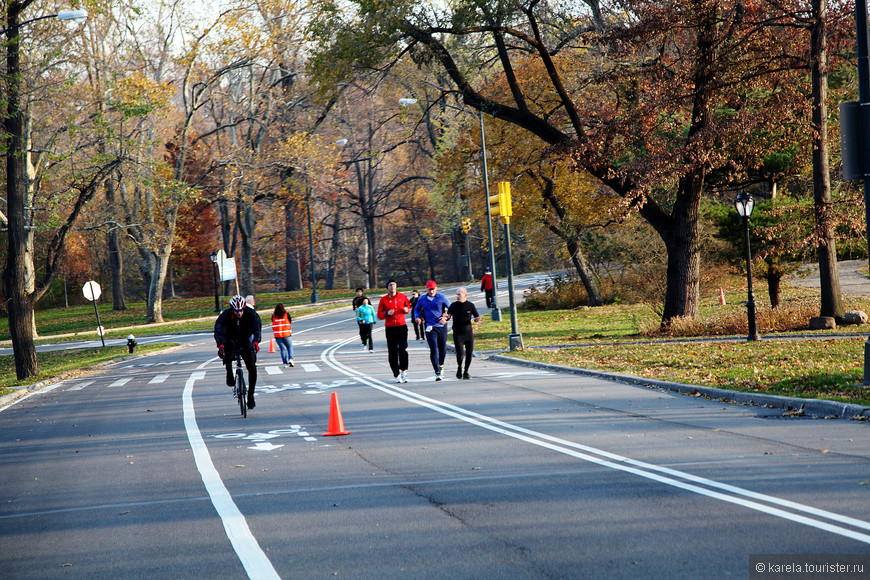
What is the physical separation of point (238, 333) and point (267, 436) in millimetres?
3004

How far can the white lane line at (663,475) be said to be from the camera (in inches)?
223

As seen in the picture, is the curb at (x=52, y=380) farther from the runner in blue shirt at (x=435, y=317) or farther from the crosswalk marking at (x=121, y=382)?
the runner in blue shirt at (x=435, y=317)

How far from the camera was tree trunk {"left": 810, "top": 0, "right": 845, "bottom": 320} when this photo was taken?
21109 mm

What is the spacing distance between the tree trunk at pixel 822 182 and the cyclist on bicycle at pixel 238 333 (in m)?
14.8

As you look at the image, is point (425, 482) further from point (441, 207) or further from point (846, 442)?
point (441, 207)

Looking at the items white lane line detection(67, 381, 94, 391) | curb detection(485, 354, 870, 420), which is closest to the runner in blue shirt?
curb detection(485, 354, 870, 420)

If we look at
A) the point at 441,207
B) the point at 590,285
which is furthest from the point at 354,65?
the point at 441,207

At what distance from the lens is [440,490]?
731cm

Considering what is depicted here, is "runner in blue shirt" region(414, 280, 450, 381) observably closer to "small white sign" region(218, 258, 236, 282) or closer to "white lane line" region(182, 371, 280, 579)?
"white lane line" region(182, 371, 280, 579)

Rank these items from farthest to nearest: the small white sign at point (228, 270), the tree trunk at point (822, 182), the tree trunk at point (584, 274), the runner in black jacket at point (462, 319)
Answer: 1. the tree trunk at point (584, 274)
2. the small white sign at point (228, 270)
3. the tree trunk at point (822, 182)
4. the runner in black jacket at point (462, 319)

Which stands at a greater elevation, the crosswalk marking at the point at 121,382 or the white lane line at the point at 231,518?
the white lane line at the point at 231,518

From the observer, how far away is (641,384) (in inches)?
579

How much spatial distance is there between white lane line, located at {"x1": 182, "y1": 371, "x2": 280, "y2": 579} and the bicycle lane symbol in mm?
461

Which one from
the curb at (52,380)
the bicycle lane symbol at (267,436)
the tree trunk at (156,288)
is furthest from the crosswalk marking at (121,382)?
the tree trunk at (156,288)
